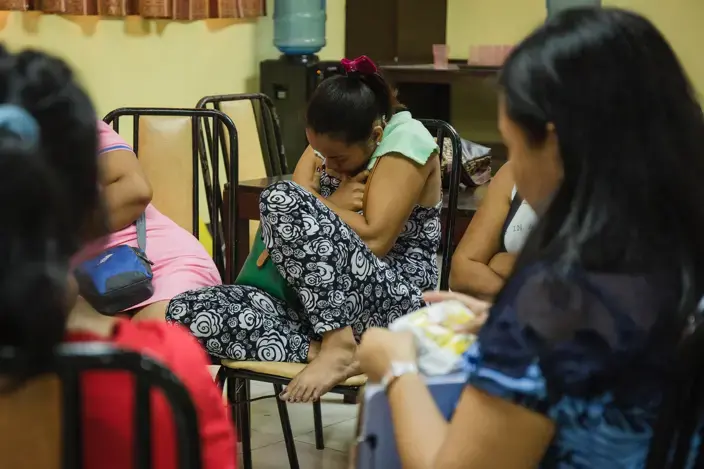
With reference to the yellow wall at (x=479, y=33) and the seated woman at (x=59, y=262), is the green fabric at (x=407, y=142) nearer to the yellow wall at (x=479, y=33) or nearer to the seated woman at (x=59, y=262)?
the seated woman at (x=59, y=262)

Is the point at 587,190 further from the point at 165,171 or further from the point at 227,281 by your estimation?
the point at 165,171

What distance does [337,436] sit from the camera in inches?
103

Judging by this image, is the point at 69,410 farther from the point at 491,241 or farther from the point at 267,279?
the point at 491,241

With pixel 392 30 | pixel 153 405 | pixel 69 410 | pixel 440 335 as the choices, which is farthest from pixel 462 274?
pixel 392 30

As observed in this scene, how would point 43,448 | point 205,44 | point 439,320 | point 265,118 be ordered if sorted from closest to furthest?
point 43,448 < point 439,320 < point 265,118 < point 205,44

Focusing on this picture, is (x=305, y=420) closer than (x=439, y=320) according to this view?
No

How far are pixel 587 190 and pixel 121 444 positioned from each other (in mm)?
510

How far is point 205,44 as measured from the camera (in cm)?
459

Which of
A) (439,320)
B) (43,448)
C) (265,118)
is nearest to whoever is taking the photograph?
(43,448)

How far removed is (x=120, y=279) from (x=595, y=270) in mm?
1183

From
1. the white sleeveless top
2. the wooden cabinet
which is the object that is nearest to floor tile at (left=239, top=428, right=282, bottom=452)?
the white sleeveless top

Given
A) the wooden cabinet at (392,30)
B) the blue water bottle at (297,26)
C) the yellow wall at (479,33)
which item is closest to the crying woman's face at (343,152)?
the blue water bottle at (297,26)

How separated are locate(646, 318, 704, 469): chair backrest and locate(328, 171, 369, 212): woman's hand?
1.41 metres

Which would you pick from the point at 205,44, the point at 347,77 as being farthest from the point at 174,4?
the point at 347,77
